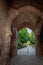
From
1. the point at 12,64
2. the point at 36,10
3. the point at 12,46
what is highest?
the point at 36,10

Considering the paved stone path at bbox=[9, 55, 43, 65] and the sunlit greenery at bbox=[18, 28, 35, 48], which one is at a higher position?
the sunlit greenery at bbox=[18, 28, 35, 48]

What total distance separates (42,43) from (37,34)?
688 millimetres

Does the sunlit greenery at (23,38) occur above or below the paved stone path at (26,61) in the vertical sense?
above

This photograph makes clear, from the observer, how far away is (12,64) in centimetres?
759

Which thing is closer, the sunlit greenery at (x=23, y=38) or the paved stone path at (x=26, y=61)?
the paved stone path at (x=26, y=61)

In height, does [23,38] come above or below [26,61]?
above

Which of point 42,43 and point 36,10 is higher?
point 36,10

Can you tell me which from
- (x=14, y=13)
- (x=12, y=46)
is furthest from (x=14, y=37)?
(x=14, y=13)

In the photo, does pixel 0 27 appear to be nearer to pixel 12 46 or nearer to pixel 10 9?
pixel 10 9

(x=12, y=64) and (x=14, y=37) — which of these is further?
(x=14, y=37)

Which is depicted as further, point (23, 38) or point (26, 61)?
point (23, 38)

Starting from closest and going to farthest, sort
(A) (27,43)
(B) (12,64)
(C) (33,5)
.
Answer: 1. (C) (33,5)
2. (B) (12,64)
3. (A) (27,43)

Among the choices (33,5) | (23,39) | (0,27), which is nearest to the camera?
(0,27)

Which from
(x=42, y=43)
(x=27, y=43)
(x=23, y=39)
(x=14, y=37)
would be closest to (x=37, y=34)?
(x=42, y=43)
